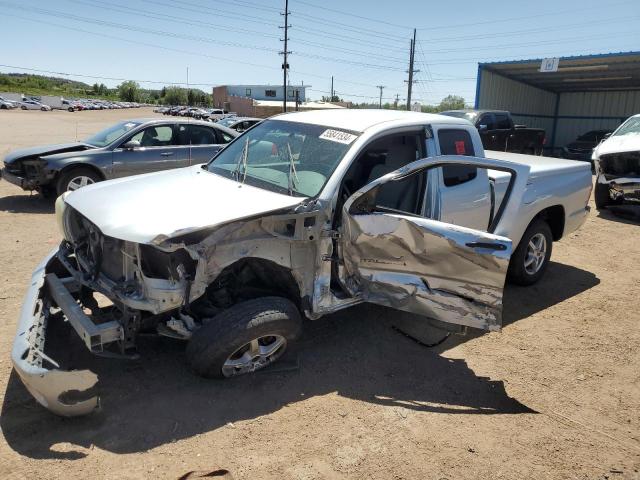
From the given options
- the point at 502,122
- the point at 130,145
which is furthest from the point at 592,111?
the point at 130,145

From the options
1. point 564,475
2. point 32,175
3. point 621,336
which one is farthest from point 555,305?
point 32,175

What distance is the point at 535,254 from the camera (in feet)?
19.0

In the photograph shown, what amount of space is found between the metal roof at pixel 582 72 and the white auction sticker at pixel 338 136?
18764mm

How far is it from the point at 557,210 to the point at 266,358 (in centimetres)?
399

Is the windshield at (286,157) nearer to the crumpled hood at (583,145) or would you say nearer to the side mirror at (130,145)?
the side mirror at (130,145)

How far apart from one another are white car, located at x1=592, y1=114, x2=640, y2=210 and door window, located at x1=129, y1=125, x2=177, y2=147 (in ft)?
27.5

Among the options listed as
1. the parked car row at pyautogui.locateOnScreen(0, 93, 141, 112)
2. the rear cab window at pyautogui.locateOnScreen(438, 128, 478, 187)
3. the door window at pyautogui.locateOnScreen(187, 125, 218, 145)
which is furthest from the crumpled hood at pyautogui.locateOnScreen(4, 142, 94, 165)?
the parked car row at pyautogui.locateOnScreen(0, 93, 141, 112)

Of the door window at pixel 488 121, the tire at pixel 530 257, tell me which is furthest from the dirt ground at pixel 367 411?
the door window at pixel 488 121

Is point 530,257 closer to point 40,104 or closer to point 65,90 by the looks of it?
point 40,104

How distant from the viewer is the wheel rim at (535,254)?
571 centimetres

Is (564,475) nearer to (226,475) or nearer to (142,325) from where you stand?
(226,475)

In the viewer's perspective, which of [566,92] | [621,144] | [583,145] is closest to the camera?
[621,144]

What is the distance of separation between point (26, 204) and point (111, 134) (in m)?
2.01

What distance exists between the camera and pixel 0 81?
4195 inches
